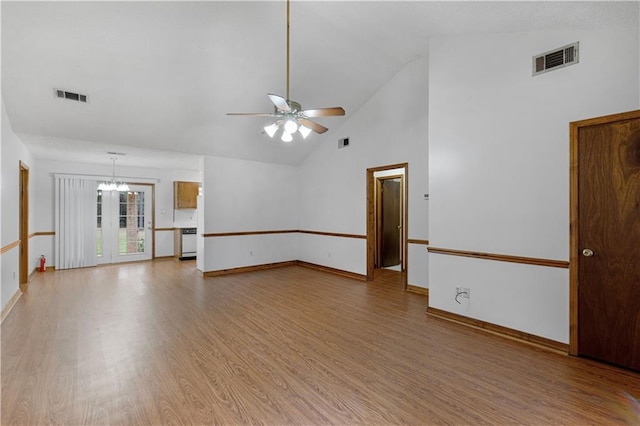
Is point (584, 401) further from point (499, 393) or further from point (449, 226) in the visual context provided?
point (449, 226)

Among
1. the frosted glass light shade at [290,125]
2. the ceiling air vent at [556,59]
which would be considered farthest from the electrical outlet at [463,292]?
the frosted glass light shade at [290,125]

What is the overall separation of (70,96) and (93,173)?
13.2ft

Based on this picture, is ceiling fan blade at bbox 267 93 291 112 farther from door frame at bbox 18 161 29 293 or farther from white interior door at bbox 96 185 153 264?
white interior door at bbox 96 185 153 264

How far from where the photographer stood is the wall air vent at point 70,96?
387 cm

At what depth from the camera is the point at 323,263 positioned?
6.79 metres

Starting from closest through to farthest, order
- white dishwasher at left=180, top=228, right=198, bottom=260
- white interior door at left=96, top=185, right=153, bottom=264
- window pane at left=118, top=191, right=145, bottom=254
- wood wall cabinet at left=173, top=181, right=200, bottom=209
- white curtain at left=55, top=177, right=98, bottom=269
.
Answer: white curtain at left=55, top=177, right=98, bottom=269, white interior door at left=96, top=185, right=153, bottom=264, window pane at left=118, top=191, right=145, bottom=254, white dishwasher at left=180, top=228, right=198, bottom=260, wood wall cabinet at left=173, top=181, right=200, bottom=209

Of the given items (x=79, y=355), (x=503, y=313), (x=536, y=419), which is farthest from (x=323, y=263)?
(x=536, y=419)

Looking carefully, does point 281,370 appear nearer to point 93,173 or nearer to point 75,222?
point 75,222

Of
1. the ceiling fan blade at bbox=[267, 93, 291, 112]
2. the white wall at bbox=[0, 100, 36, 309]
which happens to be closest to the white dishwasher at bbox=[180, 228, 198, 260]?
the white wall at bbox=[0, 100, 36, 309]

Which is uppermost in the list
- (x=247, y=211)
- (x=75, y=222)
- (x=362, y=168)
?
(x=362, y=168)

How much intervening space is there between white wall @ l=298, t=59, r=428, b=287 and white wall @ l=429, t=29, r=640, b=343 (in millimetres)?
998

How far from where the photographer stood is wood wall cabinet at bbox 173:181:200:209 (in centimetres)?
831

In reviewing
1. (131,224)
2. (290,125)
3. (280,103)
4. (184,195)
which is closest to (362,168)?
(290,125)

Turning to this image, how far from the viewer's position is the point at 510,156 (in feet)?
10.5
